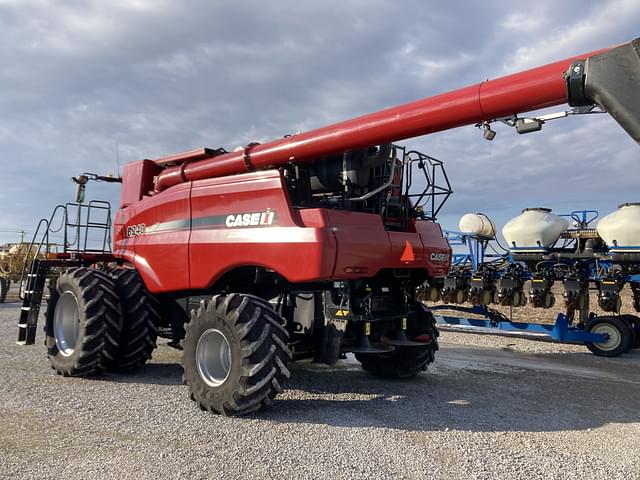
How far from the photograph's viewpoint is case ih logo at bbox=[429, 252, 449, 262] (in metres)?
6.50

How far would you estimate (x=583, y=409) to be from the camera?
233 inches

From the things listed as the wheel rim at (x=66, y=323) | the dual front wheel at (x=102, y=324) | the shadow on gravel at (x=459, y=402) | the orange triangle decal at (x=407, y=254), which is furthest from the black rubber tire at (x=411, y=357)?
the wheel rim at (x=66, y=323)

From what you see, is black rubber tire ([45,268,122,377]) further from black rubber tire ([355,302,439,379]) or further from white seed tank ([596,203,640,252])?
white seed tank ([596,203,640,252])

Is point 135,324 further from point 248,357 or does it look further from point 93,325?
point 248,357

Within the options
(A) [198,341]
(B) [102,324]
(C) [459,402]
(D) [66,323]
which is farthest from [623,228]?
(D) [66,323]

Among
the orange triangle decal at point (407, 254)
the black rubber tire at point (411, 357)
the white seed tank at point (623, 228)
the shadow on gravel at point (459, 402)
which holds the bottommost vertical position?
the shadow on gravel at point (459, 402)

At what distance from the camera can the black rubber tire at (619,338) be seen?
10117 millimetres

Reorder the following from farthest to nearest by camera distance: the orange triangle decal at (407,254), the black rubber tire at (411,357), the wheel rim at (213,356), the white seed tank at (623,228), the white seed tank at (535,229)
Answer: the white seed tank at (535,229)
the white seed tank at (623,228)
the black rubber tire at (411,357)
the orange triangle decal at (407,254)
the wheel rim at (213,356)

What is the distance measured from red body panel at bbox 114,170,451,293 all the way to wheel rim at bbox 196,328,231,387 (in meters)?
0.73

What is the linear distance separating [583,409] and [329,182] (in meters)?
3.68

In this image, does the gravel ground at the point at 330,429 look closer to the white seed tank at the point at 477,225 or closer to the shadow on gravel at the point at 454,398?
the shadow on gravel at the point at 454,398

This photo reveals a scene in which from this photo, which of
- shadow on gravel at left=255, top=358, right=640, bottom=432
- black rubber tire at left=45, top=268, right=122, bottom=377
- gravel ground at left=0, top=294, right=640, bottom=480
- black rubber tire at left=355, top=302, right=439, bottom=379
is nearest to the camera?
gravel ground at left=0, top=294, right=640, bottom=480

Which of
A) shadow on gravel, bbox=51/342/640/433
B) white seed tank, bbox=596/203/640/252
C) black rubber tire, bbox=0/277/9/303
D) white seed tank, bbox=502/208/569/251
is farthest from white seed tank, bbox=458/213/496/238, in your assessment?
black rubber tire, bbox=0/277/9/303

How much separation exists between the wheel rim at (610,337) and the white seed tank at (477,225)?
156 inches
